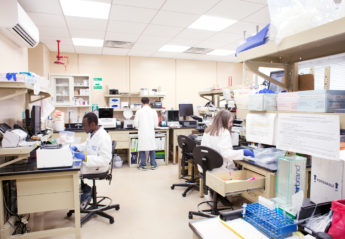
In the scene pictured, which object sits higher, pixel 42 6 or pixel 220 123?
pixel 42 6

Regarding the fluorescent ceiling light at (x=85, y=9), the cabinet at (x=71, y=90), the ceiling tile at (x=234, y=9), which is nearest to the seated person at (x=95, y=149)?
the fluorescent ceiling light at (x=85, y=9)

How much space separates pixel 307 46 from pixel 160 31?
3283 mm

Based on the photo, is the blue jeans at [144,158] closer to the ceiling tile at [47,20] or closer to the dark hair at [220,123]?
the dark hair at [220,123]

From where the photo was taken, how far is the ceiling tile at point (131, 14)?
305cm

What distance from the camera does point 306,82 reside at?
4.69 ft

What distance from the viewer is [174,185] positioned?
11.7ft

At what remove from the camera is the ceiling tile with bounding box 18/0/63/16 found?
2797 mm

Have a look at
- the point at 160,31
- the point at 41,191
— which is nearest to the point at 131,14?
the point at 160,31

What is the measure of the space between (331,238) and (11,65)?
3340 mm

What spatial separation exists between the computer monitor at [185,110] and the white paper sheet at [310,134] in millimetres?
4815

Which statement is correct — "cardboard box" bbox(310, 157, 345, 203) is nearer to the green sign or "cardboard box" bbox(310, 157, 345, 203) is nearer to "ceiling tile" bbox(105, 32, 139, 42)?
"ceiling tile" bbox(105, 32, 139, 42)

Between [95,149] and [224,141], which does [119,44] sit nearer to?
[95,149]

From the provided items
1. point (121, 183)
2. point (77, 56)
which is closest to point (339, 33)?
point (121, 183)

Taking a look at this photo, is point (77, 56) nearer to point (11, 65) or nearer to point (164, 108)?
point (164, 108)
